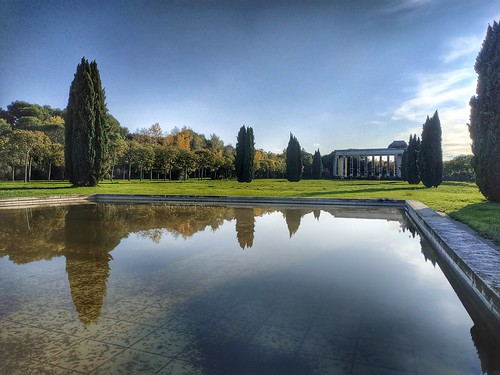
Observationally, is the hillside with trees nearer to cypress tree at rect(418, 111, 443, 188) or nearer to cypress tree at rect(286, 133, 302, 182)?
cypress tree at rect(286, 133, 302, 182)

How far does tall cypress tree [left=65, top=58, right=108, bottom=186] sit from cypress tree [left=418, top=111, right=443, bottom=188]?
83.8ft

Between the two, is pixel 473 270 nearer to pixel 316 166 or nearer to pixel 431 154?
pixel 431 154

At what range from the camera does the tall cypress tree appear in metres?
24.4

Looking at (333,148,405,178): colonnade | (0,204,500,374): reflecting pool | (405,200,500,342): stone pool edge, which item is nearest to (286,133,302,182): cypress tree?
(333,148,405,178): colonnade

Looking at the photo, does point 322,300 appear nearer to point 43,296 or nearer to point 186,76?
point 43,296

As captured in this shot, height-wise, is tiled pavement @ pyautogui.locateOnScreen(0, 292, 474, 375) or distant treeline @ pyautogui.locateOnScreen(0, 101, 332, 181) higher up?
distant treeline @ pyautogui.locateOnScreen(0, 101, 332, 181)

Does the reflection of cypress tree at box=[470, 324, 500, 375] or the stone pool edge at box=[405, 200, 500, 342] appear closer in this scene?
the reflection of cypress tree at box=[470, 324, 500, 375]

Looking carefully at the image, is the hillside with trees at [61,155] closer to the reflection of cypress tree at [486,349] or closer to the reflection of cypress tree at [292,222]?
the reflection of cypress tree at [292,222]

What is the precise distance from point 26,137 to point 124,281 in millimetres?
35642

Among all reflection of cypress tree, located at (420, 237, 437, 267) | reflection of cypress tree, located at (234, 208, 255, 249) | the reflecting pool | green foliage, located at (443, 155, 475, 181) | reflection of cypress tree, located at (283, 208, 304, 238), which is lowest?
reflection of cypress tree, located at (420, 237, 437, 267)

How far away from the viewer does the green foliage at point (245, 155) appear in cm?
3956

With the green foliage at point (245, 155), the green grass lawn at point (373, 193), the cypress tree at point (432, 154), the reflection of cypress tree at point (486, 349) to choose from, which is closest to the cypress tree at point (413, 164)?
the cypress tree at point (432, 154)

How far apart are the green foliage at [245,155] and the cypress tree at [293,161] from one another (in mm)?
6940

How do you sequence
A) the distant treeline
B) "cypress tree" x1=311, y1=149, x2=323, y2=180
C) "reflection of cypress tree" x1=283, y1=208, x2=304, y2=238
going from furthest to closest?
"cypress tree" x1=311, y1=149, x2=323, y2=180, the distant treeline, "reflection of cypress tree" x1=283, y1=208, x2=304, y2=238
